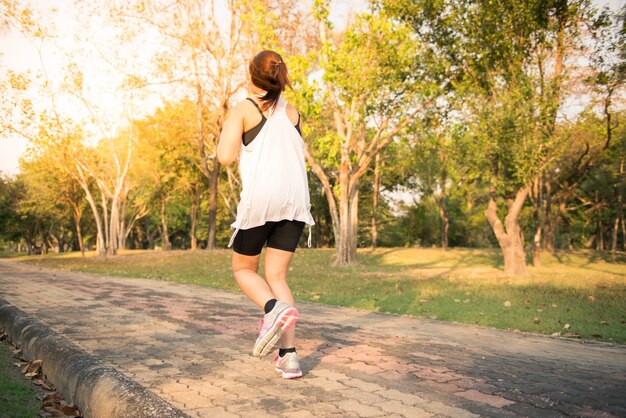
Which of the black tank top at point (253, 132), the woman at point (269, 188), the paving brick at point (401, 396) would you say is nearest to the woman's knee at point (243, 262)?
the woman at point (269, 188)

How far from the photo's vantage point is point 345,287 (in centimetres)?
1261

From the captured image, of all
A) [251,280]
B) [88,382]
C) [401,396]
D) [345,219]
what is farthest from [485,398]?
[345,219]

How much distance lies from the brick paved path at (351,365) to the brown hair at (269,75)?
1935mm

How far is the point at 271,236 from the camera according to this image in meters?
3.78

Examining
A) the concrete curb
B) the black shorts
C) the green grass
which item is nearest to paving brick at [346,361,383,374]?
the black shorts

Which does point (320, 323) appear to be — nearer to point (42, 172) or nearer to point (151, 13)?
point (151, 13)

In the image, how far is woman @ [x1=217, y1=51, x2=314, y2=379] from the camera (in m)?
3.58

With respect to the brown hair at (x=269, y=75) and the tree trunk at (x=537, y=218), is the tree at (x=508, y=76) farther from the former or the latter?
the brown hair at (x=269, y=75)

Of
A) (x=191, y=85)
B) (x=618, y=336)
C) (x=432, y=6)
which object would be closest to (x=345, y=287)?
(x=618, y=336)

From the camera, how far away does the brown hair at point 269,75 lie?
3652mm

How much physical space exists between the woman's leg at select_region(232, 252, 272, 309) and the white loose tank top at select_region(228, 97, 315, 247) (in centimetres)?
26

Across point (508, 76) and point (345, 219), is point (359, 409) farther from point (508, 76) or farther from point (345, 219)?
point (345, 219)

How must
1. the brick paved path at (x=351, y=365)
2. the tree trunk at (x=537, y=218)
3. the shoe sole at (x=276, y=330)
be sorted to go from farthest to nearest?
1. the tree trunk at (x=537, y=218)
2. the shoe sole at (x=276, y=330)
3. the brick paved path at (x=351, y=365)

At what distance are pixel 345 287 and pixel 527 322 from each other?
5.54 meters
